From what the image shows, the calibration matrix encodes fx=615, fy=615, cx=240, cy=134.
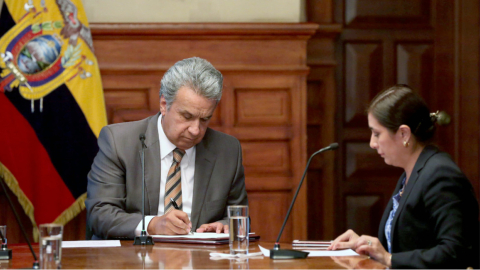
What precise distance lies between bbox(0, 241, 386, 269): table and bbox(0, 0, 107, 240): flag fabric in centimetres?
158

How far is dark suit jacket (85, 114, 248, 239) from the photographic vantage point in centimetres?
284

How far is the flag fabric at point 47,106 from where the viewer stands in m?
3.82

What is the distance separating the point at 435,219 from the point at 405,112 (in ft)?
1.43

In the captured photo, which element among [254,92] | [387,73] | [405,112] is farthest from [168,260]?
[387,73]

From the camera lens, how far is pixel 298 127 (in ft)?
14.0

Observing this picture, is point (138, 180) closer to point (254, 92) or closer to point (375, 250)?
point (375, 250)

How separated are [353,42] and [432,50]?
626mm

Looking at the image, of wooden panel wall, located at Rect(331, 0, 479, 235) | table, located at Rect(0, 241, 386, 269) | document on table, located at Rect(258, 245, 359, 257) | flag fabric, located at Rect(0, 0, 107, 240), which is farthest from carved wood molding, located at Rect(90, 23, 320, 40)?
document on table, located at Rect(258, 245, 359, 257)

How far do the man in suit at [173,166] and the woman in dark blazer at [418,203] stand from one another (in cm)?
76

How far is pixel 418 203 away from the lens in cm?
229

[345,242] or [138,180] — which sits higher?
[138,180]

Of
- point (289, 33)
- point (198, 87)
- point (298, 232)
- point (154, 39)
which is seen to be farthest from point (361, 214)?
point (198, 87)

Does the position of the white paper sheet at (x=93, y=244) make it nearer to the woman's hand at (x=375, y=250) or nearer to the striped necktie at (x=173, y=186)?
the striped necktie at (x=173, y=186)

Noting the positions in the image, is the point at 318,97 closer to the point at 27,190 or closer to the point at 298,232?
the point at 298,232
